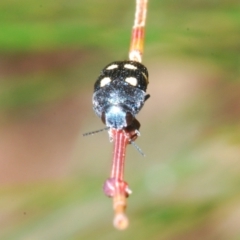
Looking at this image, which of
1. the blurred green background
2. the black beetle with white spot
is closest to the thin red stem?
the black beetle with white spot

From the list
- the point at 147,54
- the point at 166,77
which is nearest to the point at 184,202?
the point at 147,54

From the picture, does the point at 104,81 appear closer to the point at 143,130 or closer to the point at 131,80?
the point at 131,80

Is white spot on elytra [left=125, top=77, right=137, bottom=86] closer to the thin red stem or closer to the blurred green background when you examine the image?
the thin red stem

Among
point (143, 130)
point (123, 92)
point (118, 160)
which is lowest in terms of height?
point (118, 160)

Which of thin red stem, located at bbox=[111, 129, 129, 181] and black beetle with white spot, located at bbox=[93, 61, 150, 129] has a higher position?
black beetle with white spot, located at bbox=[93, 61, 150, 129]

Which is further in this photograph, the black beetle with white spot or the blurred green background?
the blurred green background

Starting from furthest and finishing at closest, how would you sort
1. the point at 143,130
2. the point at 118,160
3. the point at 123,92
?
the point at 143,130
the point at 123,92
the point at 118,160

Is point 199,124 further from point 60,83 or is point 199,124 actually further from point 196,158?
point 60,83

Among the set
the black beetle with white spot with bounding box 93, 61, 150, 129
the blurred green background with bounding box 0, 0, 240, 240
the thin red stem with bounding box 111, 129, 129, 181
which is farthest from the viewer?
the blurred green background with bounding box 0, 0, 240, 240

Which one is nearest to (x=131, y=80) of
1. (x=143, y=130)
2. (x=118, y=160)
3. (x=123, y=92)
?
(x=123, y=92)

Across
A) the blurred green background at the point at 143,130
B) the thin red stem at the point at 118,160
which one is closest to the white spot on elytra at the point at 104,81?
the thin red stem at the point at 118,160
